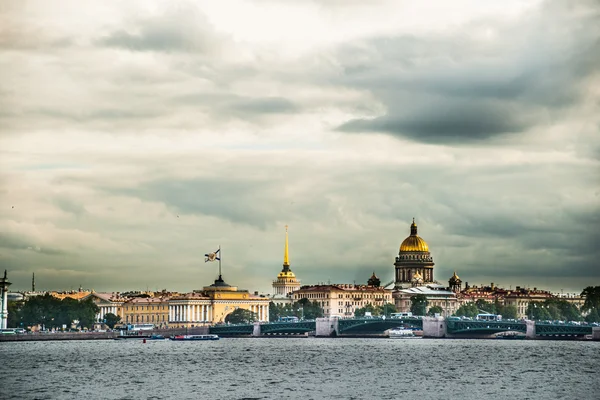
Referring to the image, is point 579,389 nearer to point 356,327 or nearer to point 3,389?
point 3,389

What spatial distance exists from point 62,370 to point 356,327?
70129 mm

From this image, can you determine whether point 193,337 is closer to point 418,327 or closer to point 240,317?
point 418,327

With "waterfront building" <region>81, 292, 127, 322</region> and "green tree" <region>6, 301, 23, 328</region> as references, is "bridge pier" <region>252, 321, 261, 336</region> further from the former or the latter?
"waterfront building" <region>81, 292, 127, 322</region>

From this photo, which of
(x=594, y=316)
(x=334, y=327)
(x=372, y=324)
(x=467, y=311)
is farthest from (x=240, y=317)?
(x=594, y=316)

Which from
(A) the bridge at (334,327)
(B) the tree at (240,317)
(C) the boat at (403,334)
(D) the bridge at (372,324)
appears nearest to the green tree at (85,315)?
(A) the bridge at (334,327)

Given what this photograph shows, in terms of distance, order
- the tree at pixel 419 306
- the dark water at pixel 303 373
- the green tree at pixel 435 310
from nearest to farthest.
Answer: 1. the dark water at pixel 303 373
2. the tree at pixel 419 306
3. the green tree at pixel 435 310

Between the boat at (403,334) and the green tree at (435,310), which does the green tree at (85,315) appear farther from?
the green tree at (435,310)

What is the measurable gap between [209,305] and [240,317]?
18.1ft

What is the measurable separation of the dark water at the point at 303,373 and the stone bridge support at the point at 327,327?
33407 mm

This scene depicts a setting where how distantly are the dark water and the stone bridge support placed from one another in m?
33.4

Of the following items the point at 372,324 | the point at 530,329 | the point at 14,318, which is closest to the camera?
the point at 530,329

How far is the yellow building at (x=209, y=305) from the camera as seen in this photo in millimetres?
182750

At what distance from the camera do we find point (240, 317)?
181 m

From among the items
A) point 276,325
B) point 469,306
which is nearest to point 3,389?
point 276,325
